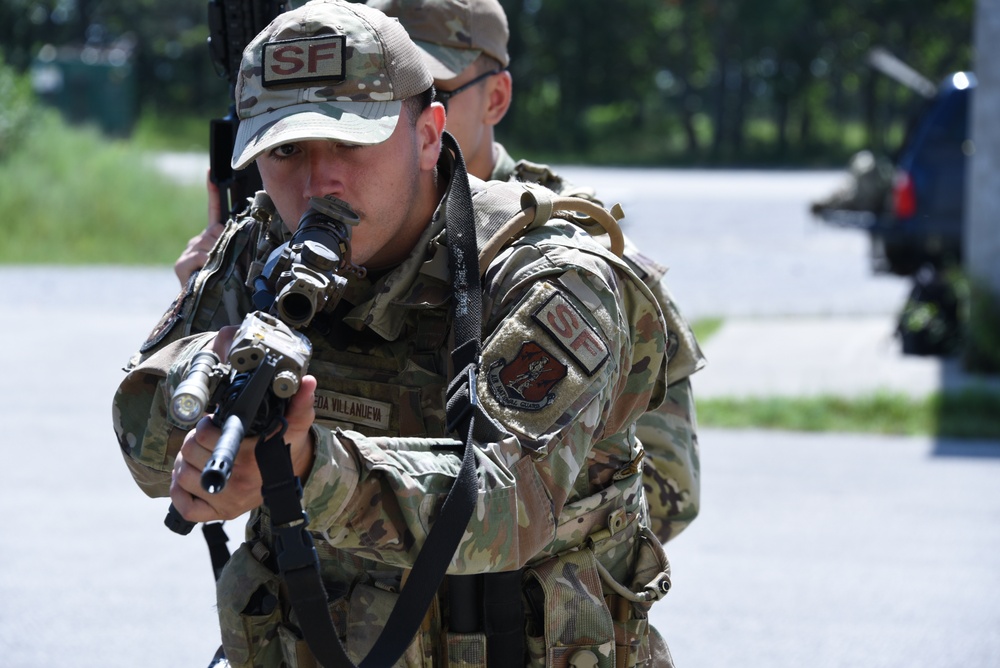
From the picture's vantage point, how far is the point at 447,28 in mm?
3016

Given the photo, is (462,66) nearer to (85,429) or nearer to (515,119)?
(85,429)

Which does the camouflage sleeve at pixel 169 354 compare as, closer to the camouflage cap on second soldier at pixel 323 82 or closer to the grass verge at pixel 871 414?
the camouflage cap on second soldier at pixel 323 82

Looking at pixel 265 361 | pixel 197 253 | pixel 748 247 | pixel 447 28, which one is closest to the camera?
pixel 265 361

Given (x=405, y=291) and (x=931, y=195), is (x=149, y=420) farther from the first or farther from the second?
(x=931, y=195)

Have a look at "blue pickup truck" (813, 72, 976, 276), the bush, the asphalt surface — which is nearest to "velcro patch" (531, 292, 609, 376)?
the asphalt surface

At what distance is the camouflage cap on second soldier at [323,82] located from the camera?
182 centimetres

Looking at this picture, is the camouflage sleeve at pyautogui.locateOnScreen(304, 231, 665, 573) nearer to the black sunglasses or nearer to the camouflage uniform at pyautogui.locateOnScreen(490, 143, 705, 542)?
the camouflage uniform at pyautogui.locateOnScreen(490, 143, 705, 542)


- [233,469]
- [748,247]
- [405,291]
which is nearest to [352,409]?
[405,291]

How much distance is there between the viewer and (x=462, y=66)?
301 cm

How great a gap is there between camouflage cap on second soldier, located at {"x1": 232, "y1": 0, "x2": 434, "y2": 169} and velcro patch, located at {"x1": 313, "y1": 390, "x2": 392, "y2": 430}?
1.34 ft

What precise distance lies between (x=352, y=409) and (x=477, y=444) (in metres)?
0.36

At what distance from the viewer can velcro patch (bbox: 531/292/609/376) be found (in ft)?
5.95

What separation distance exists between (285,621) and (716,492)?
4.11m

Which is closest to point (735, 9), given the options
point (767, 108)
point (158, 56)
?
point (767, 108)
